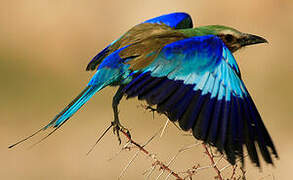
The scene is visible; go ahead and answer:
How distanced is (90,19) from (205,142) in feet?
16.9

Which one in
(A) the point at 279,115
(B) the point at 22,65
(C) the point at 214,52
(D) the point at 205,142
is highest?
(C) the point at 214,52

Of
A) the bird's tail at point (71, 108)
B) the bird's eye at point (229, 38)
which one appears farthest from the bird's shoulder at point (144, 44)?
the bird's eye at point (229, 38)

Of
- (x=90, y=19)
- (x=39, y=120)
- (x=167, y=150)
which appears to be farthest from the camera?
(x=90, y=19)

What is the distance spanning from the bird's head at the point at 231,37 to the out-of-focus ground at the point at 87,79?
1.48m

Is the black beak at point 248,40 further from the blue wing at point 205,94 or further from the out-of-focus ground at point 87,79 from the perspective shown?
the out-of-focus ground at point 87,79

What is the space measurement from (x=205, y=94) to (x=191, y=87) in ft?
0.30

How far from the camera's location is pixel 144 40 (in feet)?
16.4

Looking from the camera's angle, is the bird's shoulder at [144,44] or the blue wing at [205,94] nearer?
the blue wing at [205,94]

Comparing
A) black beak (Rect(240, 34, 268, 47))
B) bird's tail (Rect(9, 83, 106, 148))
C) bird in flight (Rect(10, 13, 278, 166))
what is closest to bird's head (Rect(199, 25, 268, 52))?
black beak (Rect(240, 34, 268, 47))

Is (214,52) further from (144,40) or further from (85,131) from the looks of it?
(85,131)

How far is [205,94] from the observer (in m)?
4.50

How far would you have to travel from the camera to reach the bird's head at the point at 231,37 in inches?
214

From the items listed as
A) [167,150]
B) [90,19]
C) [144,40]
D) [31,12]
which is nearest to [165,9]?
[90,19]

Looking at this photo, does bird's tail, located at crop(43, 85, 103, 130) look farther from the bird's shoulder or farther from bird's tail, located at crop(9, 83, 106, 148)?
the bird's shoulder
